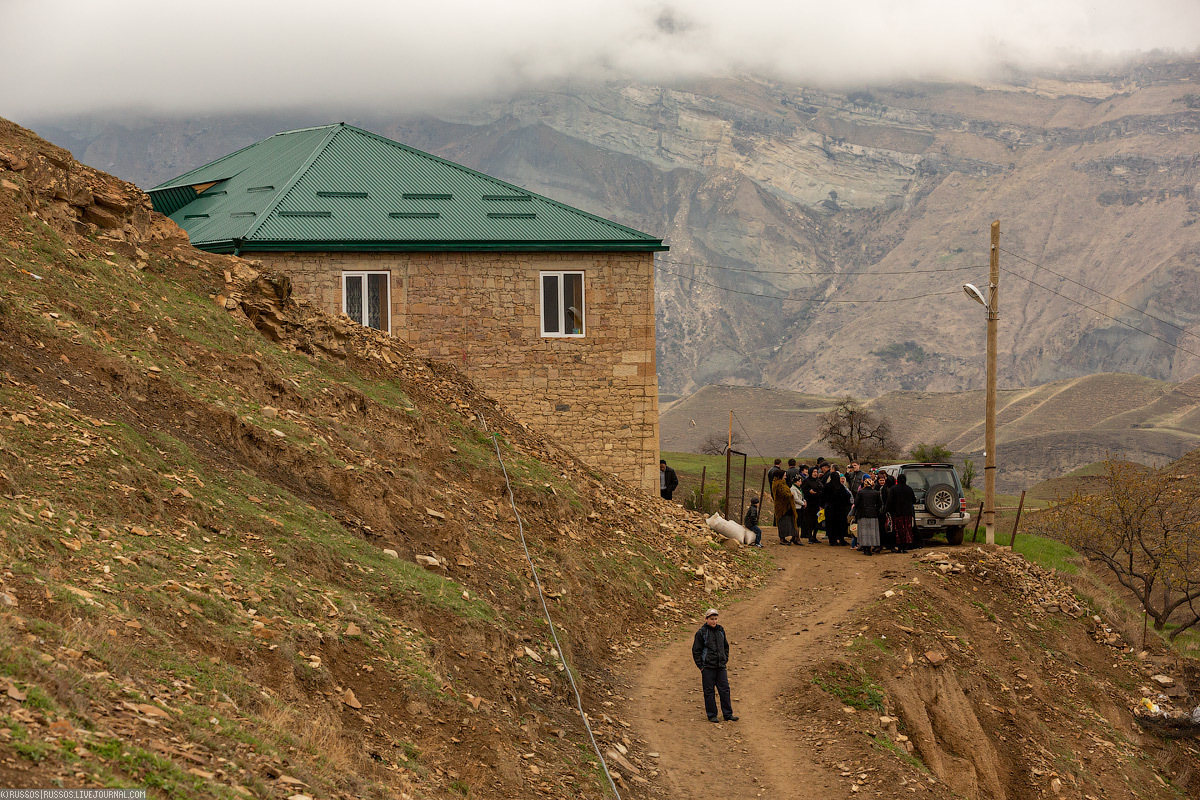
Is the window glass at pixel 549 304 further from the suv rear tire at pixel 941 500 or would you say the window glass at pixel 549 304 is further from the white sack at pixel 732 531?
the suv rear tire at pixel 941 500

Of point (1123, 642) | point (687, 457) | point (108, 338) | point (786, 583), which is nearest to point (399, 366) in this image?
point (108, 338)

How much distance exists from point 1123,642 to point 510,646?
1485 cm

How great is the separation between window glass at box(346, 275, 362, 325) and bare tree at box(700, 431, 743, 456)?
3884 centimetres

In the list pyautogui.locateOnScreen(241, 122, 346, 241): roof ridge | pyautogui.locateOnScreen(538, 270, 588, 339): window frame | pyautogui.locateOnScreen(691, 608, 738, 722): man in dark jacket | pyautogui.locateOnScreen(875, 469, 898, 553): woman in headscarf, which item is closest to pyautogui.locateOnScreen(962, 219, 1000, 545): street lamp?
pyautogui.locateOnScreen(875, 469, 898, 553): woman in headscarf

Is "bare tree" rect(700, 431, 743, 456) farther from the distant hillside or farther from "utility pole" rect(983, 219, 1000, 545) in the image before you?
"utility pole" rect(983, 219, 1000, 545)

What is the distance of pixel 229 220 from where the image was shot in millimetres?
25031

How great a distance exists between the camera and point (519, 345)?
77.9ft

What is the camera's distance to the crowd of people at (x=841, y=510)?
21797 millimetres

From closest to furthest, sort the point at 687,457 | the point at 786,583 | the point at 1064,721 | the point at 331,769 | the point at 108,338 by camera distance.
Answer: the point at 331,769, the point at 108,338, the point at 1064,721, the point at 786,583, the point at 687,457

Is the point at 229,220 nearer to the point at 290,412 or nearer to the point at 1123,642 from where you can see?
the point at 290,412

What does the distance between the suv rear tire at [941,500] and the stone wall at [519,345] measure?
5.52 metres

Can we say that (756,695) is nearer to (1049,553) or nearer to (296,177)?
(296,177)

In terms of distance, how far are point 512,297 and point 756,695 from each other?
11716 mm

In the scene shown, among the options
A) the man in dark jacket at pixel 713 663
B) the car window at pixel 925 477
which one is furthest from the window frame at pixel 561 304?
the man in dark jacket at pixel 713 663
